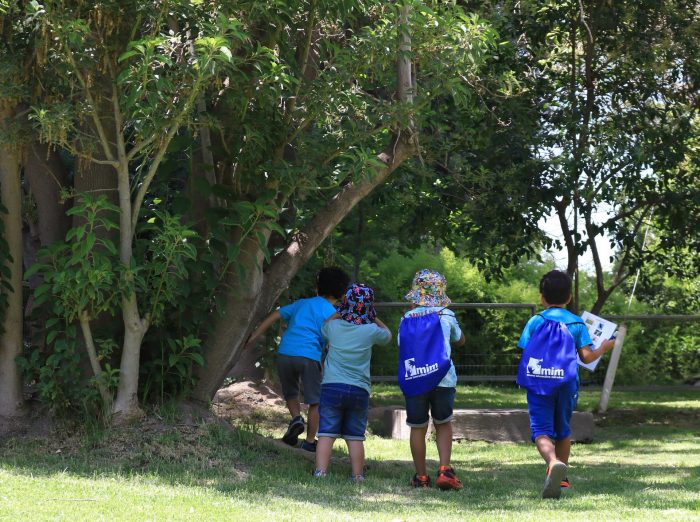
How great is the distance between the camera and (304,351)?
28.1ft

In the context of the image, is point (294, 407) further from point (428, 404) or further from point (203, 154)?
point (203, 154)

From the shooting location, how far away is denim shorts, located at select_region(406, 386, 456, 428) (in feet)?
23.6

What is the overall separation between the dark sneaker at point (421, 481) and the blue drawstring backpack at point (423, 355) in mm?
581

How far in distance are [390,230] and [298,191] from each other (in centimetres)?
676

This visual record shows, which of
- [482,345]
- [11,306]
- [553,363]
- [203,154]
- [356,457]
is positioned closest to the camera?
[553,363]

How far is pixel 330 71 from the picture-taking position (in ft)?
25.5

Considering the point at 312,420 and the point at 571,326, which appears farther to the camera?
the point at 312,420

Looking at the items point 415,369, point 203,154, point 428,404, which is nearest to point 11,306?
point 203,154

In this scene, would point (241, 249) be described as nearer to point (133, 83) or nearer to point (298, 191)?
point (298, 191)

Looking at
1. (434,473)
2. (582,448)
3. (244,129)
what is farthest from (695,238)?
(244,129)

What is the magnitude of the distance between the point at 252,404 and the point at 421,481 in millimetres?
5012

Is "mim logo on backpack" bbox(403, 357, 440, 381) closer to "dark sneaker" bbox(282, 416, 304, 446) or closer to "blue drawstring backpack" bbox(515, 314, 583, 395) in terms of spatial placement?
"blue drawstring backpack" bbox(515, 314, 583, 395)

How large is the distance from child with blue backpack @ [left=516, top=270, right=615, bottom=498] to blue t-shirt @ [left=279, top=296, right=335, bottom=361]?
2.01 m

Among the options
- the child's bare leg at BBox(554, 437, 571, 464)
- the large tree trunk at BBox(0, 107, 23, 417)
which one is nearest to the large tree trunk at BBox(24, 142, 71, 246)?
the large tree trunk at BBox(0, 107, 23, 417)
